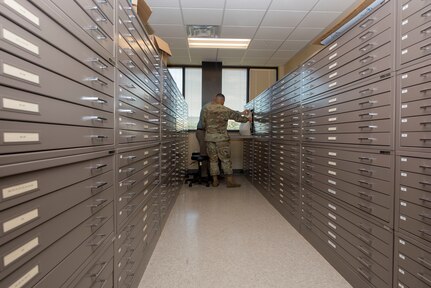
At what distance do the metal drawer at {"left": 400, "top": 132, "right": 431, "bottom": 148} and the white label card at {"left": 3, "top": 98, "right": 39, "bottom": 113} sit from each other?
137 cm

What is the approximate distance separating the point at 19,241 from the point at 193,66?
5.61 m

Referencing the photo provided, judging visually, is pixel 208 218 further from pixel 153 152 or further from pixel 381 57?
pixel 381 57

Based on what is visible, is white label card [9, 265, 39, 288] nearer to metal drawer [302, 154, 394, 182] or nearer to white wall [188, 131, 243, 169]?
metal drawer [302, 154, 394, 182]

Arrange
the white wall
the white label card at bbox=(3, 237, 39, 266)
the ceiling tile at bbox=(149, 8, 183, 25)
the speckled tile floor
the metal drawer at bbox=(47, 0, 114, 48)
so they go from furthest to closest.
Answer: the white wall
the ceiling tile at bbox=(149, 8, 183, 25)
the speckled tile floor
the metal drawer at bbox=(47, 0, 114, 48)
the white label card at bbox=(3, 237, 39, 266)

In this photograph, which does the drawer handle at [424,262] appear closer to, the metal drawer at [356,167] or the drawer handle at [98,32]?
the metal drawer at [356,167]

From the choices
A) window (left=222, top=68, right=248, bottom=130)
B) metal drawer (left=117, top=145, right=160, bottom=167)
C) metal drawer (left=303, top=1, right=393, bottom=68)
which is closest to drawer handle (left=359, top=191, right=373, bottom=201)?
metal drawer (left=303, top=1, right=393, bottom=68)

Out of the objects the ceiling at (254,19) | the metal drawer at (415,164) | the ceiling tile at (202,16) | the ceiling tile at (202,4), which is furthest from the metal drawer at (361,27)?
the ceiling tile at (202,16)

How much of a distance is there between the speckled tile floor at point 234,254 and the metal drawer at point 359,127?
95 centimetres

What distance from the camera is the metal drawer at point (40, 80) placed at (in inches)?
19.4

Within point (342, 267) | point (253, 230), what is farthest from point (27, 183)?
point (253, 230)

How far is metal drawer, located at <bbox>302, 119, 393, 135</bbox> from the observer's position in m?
1.24

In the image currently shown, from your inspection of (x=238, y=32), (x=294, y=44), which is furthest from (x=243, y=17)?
(x=294, y=44)

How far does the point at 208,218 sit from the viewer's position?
8.89 ft

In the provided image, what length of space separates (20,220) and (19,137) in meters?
0.18
